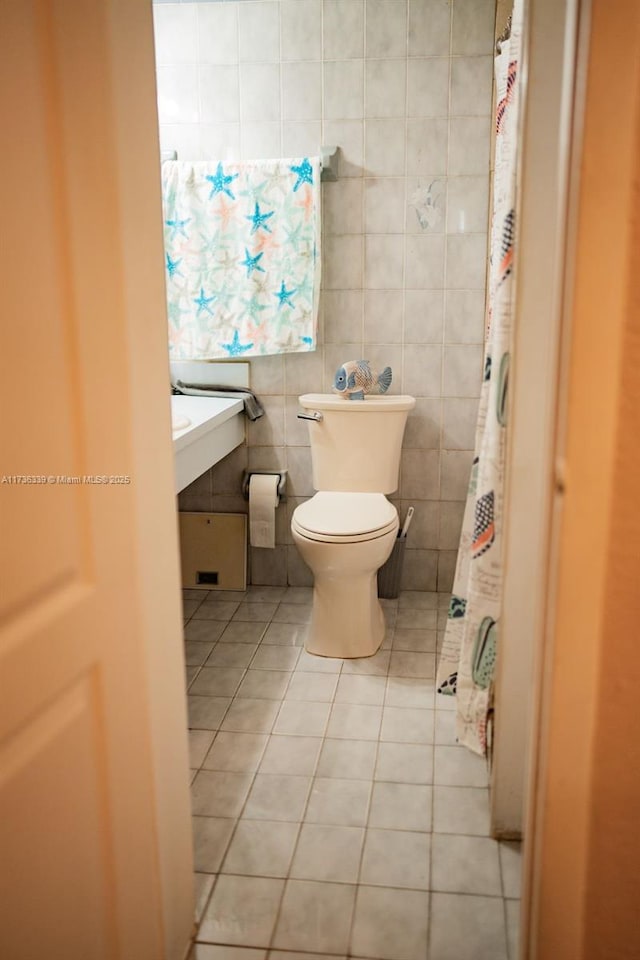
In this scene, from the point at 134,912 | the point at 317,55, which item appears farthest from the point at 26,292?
the point at 317,55

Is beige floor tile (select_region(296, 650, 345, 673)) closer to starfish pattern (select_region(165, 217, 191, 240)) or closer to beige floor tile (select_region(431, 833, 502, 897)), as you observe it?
beige floor tile (select_region(431, 833, 502, 897))

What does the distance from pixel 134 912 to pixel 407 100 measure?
2.76m

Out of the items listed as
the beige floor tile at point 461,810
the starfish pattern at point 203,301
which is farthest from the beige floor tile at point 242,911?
the starfish pattern at point 203,301

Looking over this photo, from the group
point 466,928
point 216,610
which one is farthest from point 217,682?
point 466,928

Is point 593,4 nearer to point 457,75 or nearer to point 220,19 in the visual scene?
point 457,75

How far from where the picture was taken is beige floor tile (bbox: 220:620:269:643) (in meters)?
3.09

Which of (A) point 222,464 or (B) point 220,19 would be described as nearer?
(B) point 220,19

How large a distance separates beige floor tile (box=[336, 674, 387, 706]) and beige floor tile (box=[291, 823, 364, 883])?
633 mm

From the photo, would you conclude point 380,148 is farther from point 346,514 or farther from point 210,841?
point 210,841

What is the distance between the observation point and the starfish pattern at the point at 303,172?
313cm

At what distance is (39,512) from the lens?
1111 millimetres

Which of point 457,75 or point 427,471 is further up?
point 457,75

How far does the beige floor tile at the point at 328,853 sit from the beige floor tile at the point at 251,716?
48cm

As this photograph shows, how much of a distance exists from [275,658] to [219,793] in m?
0.78
